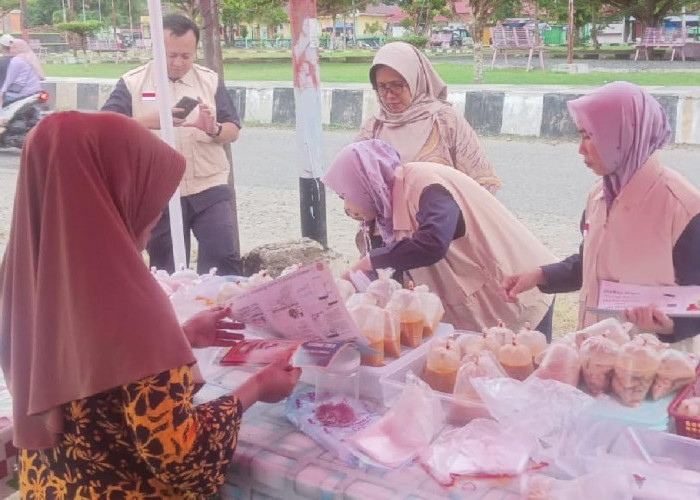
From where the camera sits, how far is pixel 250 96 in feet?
35.7

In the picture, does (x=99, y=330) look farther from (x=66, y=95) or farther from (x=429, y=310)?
(x=66, y=95)

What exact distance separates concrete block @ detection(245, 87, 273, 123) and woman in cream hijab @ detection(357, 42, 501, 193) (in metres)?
7.75

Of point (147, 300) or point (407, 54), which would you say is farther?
point (407, 54)

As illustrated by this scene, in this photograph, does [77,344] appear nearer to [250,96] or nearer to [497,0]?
[250,96]

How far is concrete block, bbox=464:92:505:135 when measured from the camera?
882 centimetres

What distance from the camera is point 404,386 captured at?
5.09 ft

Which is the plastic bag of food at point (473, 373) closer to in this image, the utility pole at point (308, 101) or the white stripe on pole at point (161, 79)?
the white stripe on pole at point (161, 79)

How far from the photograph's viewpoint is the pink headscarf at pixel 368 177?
242 cm

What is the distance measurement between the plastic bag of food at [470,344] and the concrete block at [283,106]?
904 cm

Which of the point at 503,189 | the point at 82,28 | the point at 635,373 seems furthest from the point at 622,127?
the point at 82,28

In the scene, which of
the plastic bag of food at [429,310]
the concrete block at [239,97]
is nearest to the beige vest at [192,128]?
the plastic bag of food at [429,310]

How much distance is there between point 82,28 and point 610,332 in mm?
31059

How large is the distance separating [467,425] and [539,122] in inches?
298

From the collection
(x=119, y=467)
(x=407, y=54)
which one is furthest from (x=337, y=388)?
(x=407, y=54)
